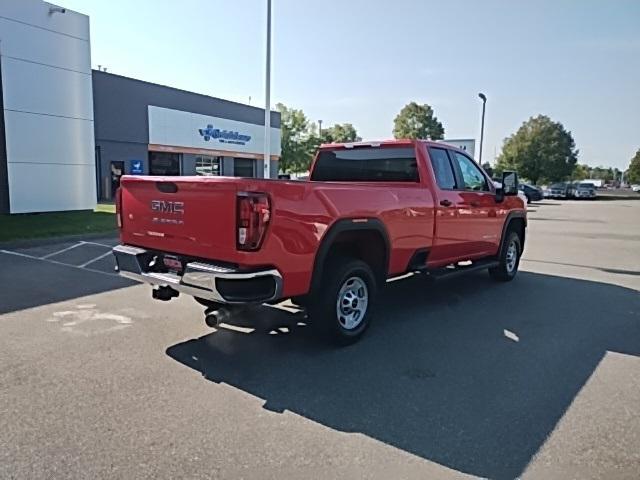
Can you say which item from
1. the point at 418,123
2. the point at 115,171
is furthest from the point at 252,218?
the point at 418,123

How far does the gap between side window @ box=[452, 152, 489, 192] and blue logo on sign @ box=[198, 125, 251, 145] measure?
2544 centimetres

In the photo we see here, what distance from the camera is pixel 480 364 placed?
462cm

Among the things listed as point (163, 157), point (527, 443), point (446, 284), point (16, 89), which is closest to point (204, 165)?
point (163, 157)

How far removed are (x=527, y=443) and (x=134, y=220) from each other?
4.04 metres

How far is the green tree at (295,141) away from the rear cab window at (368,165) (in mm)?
40954

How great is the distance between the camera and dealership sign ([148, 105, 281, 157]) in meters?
27.7

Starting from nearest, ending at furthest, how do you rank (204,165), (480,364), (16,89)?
(480,364) → (16,89) → (204,165)

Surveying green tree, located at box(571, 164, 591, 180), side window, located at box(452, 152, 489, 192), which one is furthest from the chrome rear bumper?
green tree, located at box(571, 164, 591, 180)

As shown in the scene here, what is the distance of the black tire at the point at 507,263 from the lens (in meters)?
8.22

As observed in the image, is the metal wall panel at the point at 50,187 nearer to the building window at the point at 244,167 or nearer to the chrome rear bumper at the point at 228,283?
the chrome rear bumper at the point at 228,283

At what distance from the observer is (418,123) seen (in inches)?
2419

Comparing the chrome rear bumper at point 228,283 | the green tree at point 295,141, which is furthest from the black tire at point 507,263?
the green tree at point 295,141

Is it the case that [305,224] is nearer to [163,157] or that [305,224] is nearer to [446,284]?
[446,284]

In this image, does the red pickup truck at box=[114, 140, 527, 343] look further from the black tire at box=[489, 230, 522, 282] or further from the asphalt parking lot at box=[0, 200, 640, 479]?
the black tire at box=[489, 230, 522, 282]
